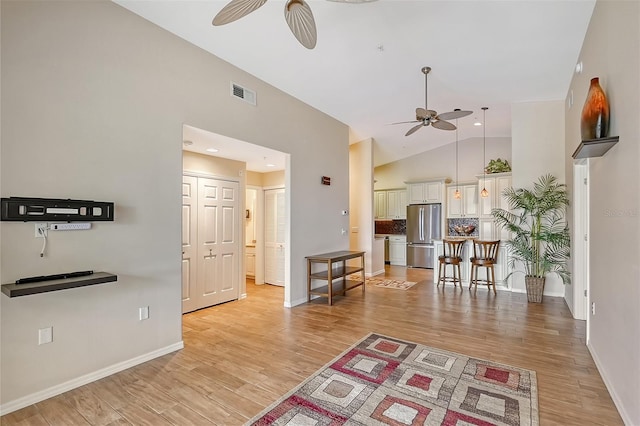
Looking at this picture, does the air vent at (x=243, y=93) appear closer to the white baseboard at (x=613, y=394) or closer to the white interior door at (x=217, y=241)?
the white interior door at (x=217, y=241)

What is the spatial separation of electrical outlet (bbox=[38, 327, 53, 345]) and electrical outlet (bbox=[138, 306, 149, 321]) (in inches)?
26.7

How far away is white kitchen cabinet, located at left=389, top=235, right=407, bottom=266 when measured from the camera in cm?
925

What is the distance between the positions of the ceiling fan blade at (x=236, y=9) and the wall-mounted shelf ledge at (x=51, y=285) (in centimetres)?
221

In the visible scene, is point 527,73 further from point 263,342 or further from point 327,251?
point 263,342

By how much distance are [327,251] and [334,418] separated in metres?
3.74

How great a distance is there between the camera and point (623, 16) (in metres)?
2.21

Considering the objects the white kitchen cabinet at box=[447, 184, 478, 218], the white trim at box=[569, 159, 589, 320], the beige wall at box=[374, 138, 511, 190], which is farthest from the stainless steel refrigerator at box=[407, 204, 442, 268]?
the white trim at box=[569, 159, 589, 320]

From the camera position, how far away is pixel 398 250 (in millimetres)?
9383

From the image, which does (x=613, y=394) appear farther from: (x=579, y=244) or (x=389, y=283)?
(x=389, y=283)

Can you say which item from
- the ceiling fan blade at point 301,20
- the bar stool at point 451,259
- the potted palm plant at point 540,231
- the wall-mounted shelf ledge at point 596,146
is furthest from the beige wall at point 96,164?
the potted palm plant at point 540,231

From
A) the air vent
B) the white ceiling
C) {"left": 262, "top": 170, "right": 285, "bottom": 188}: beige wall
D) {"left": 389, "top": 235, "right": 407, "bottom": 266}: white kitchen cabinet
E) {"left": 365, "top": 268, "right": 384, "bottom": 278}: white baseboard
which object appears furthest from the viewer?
{"left": 389, "top": 235, "right": 407, "bottom": 266}: white kitchen cabinet

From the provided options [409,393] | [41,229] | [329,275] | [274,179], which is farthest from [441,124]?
[41,229]

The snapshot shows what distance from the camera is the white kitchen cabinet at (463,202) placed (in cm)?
837

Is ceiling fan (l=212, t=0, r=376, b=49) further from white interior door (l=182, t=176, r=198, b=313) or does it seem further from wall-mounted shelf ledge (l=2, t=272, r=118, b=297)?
white interior door (l=182, t=176, r=198, b=313)
